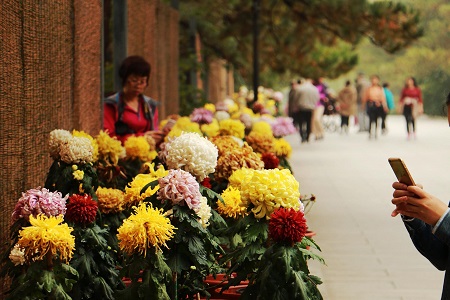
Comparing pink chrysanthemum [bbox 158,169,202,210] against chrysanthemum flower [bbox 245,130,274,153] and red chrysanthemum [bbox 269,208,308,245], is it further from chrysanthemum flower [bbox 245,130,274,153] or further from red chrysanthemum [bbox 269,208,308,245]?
chrysanthemum flower [bbox 245,130,274,153]

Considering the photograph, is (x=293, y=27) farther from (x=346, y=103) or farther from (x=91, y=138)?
(x=91, y=138)

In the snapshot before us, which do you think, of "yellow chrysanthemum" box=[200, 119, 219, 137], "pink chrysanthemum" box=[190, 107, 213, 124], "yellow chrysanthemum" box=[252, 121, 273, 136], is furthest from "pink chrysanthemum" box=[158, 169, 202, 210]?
"pink chrysanthemum" box=[190, 107, 213, 124]

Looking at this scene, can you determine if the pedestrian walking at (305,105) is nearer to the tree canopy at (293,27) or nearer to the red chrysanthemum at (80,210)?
the tree canopy at (293,27)

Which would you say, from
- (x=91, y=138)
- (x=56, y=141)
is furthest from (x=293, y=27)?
(x=56, y=141)

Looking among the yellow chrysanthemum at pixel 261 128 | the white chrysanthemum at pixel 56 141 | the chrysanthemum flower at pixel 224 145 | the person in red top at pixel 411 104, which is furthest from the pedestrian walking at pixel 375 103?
the white chrysanthemum at pixel 56 141

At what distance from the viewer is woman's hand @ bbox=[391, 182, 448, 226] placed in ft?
12.1

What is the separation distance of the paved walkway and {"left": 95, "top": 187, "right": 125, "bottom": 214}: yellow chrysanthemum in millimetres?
2618

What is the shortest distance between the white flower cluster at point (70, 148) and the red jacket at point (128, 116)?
12.0ft

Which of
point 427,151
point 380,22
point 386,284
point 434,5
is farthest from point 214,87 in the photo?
point 434,5

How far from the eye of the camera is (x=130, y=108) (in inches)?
368

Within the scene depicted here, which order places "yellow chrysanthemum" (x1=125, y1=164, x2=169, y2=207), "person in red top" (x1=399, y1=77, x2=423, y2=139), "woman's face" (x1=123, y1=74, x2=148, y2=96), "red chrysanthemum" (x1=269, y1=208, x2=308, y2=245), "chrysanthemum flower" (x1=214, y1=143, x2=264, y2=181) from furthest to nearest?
"person in red top" (x1=399, y1=77, x2=423, y2=139), "woman's face" (x1=123, y1=74, x2=148, y2=96), "chrysanthemum flower" (x1=214, y1=143, x2=264, y2=181), "yellow chrysanthemum" (x1=125, y1=164, x2=169, y2=207), "red chrysanthemum" (x1=269, y1=208, x2=308, y2=245)

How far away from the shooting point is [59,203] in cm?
431

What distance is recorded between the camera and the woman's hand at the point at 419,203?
12.1ft

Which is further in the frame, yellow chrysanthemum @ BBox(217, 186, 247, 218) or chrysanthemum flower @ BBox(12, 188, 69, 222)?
yellow chrysanthemum @ BBox(217, 186, 247, 218)
